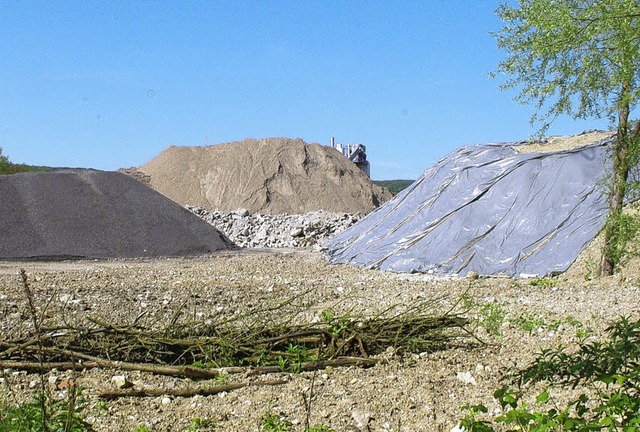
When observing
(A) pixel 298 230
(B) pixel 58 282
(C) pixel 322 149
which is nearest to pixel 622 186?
(B) pixel 58 282

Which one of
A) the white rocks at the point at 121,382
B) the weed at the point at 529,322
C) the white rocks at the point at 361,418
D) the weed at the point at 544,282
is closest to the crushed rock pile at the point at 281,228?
the weed at the point at 544,282

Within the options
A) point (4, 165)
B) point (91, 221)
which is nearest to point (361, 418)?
point (91, 221)

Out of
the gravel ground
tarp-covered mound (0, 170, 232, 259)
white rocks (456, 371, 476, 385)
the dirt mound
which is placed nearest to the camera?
the gravel ground

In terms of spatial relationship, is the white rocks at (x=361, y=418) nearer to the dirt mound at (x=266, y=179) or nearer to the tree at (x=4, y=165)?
the dirt mound at (x=266, y=179)

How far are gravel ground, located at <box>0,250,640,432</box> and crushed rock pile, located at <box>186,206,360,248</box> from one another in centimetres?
782

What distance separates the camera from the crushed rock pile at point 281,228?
20953 mm

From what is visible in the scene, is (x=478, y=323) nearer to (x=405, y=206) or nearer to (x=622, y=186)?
(x=622, y=186)

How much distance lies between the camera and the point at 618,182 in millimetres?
10023

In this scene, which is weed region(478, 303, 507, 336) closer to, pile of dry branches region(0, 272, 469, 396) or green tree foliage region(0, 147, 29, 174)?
pile of dry branches region(0, 272, 469, 396)

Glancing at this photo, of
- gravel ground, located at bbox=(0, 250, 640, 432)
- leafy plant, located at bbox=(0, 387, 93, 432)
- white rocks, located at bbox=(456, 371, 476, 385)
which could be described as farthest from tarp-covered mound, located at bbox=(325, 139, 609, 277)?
leafy plant, located at bbox=(0, 387, 93, 432)

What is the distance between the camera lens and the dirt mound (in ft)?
96.4

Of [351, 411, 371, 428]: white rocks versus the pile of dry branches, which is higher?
the pile of dry branches

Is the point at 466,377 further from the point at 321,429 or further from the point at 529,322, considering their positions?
the point at 529,322

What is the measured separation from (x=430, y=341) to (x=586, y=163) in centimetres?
835
